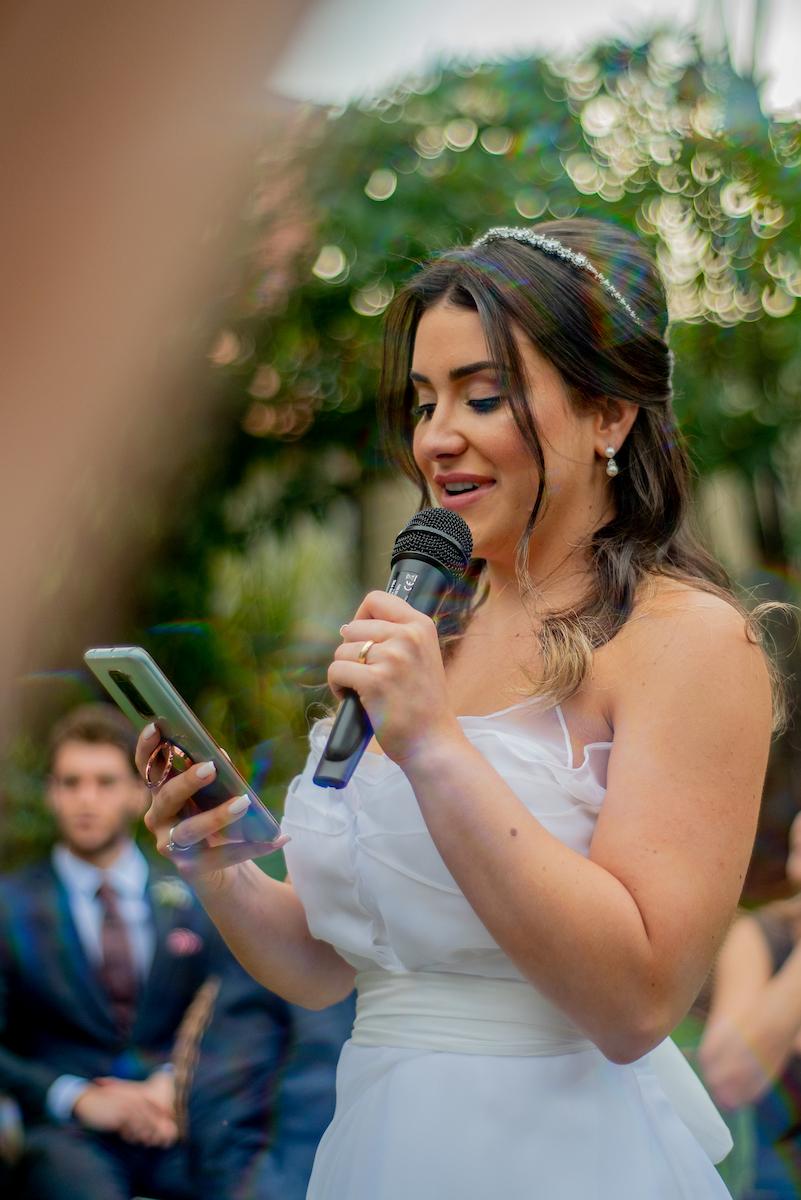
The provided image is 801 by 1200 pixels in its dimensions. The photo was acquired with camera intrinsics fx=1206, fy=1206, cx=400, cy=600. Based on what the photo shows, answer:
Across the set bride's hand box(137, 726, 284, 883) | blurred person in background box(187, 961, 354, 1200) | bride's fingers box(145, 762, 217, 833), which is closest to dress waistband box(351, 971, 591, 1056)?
bride's hand box(137, 726, 284, 883)

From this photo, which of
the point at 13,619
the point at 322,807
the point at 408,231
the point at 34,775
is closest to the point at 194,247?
the point at 408,231

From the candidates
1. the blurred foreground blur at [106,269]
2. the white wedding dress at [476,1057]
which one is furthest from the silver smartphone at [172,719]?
the blurred foreground blur at [106,269]

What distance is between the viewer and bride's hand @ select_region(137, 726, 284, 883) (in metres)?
1.63

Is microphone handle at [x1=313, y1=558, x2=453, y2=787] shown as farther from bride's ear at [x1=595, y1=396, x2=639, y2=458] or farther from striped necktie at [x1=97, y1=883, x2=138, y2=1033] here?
striped necktie at [x1=97, y1=883, x2=138, y2=1033]

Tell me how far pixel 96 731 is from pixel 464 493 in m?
2.75

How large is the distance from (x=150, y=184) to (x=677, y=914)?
338cm

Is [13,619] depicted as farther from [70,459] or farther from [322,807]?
[322,807]

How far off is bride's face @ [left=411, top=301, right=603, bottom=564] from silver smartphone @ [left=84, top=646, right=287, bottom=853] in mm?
493

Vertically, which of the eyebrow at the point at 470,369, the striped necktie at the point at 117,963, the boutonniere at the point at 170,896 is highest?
the eyebrow at the point at 470,369

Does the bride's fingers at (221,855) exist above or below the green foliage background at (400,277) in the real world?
below

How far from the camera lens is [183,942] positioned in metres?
3.93

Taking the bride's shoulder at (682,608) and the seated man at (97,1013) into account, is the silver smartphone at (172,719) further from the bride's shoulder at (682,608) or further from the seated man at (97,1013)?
the seated man at (97,1013)

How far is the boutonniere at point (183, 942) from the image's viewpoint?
3906mm

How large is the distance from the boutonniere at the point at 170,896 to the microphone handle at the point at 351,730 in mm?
2779
